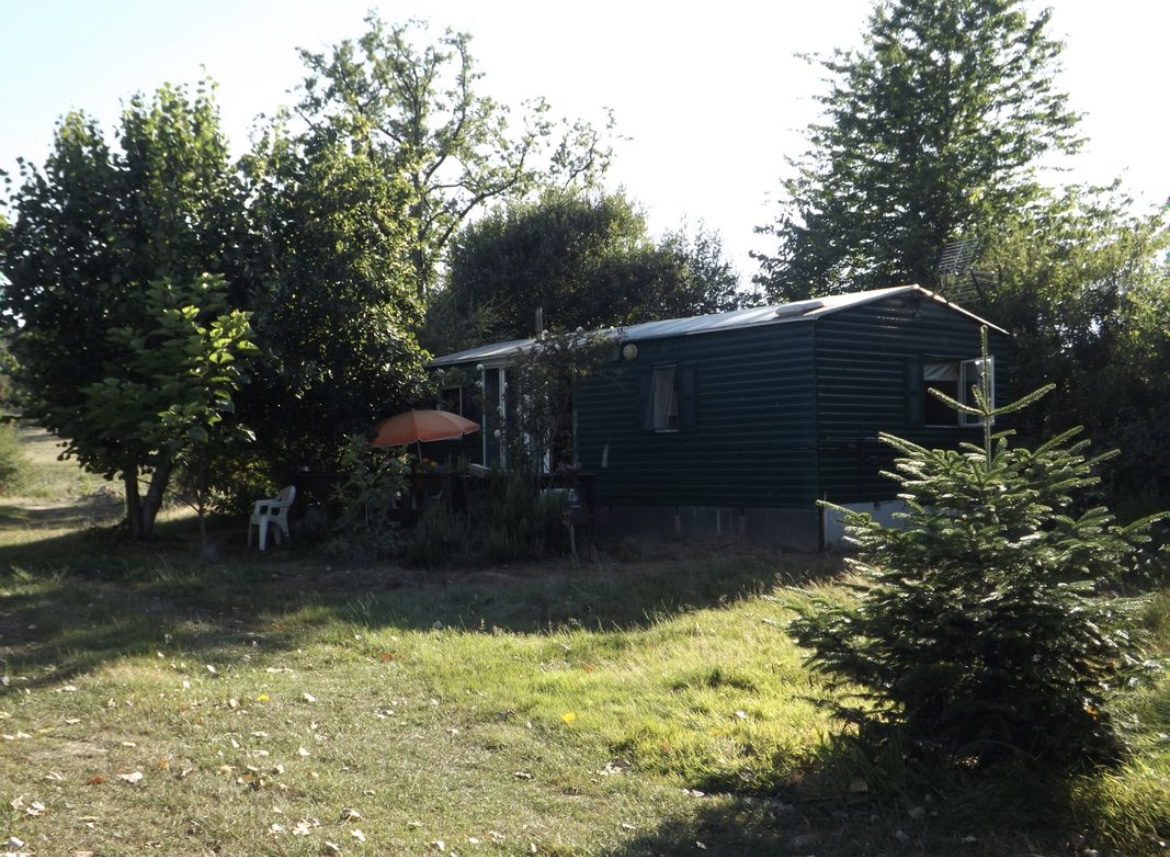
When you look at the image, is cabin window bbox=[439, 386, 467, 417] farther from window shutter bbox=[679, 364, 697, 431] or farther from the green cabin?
window shutter bbox=[679, 364, 697, 431]

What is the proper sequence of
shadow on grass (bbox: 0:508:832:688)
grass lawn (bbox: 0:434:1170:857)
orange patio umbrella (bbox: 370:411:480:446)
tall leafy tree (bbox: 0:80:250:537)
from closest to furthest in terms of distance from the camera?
grass lawn (bbox: 0:434:1170:857), shadow on grass (bbox: 0:508:832:688), tall leafy tree (bbox: 0:80:250:537), orange patio umbrella (bbox: 370:411:480:446)

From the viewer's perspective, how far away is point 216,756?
218 inches

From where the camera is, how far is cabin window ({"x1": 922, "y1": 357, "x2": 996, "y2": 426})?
15.4 meters

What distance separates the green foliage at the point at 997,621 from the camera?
4.60 metres

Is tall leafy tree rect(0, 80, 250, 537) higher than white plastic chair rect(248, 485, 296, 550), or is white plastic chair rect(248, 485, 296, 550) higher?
tall leafy tree rect(0, 80, 250, 537)

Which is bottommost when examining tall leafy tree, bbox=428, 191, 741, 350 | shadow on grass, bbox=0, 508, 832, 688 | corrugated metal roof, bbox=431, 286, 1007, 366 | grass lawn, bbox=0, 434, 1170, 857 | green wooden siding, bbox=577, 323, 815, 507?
grass lawn, bbox=0, 434, 1170, 857

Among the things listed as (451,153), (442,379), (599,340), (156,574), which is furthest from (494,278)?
(156,574)

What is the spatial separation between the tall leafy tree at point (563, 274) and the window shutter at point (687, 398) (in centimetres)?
1390

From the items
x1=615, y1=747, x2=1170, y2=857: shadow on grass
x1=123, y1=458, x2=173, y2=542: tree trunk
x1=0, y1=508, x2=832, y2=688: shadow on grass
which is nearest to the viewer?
x1=615, y1=747, x2=1170, y2=857: shadow on grass

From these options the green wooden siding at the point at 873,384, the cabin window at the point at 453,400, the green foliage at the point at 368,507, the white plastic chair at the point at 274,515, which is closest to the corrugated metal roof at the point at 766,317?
the green wooden siding at the point at 873,384

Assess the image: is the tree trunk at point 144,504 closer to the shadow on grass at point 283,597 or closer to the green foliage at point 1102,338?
the shadow on grass at point 283,597

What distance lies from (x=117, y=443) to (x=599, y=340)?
6.30 meters

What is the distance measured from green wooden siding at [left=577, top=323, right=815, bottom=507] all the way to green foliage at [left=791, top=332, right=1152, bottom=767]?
894 cm

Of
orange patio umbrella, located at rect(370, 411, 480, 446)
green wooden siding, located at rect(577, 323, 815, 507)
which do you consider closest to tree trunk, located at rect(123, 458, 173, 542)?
orange patio umbrella, located at rect(370, 411, 480, 446)
